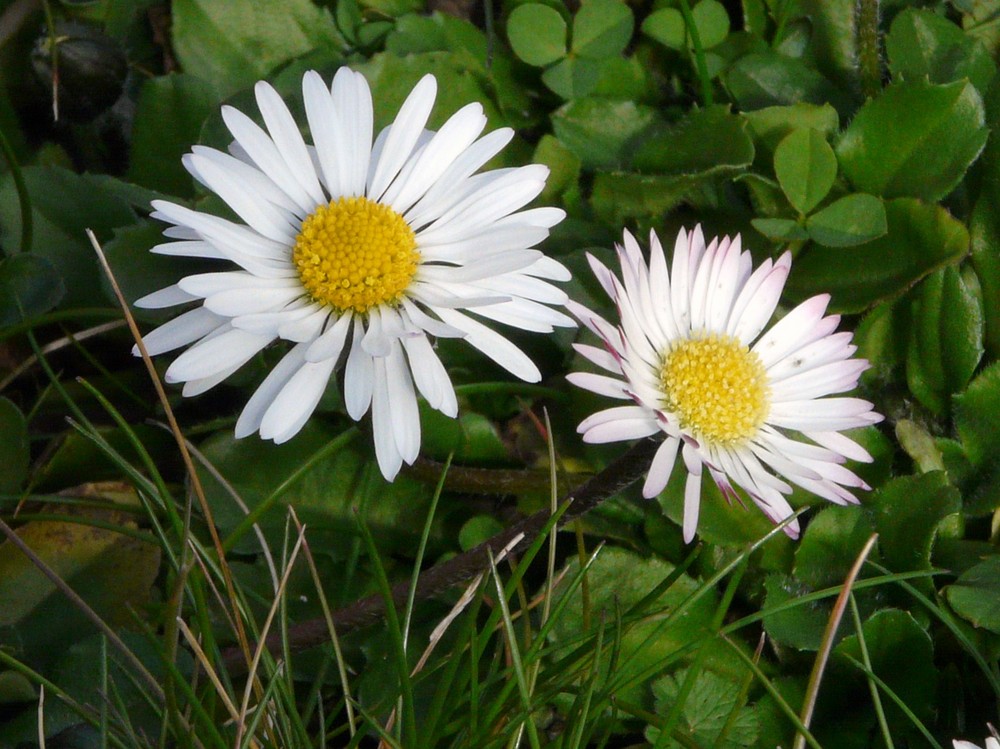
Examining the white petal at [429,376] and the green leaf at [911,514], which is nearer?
the white petal at [429,376]

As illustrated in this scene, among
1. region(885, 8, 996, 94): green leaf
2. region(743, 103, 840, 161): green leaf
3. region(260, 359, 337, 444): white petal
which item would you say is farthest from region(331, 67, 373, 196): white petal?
region(885, 8, 996, 94): green leaf

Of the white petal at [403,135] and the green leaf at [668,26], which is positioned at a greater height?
the green leaf at [668,26]

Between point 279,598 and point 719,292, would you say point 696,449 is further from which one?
point 279,598

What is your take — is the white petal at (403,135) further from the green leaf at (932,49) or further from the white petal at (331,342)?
the green leaf at (932,49)

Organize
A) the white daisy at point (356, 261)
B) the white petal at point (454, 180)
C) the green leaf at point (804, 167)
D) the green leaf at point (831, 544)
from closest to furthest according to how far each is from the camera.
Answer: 1. the white daisy at point (356, 261)
2. the white petal at point (454, 180)
3. the green leaf at point (831, 544)
4. the green leaf at point (804, 167)

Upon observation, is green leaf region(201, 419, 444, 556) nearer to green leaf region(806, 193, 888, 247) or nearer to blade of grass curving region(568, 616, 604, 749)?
blade of grass curving region(568, 616, 604, 749)

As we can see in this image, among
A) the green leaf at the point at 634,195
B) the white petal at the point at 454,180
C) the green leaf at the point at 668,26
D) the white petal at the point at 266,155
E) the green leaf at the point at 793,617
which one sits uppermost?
the green leaf at the point at 668,26

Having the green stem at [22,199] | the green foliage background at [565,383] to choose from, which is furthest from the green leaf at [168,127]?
the green stem at [22,199]
